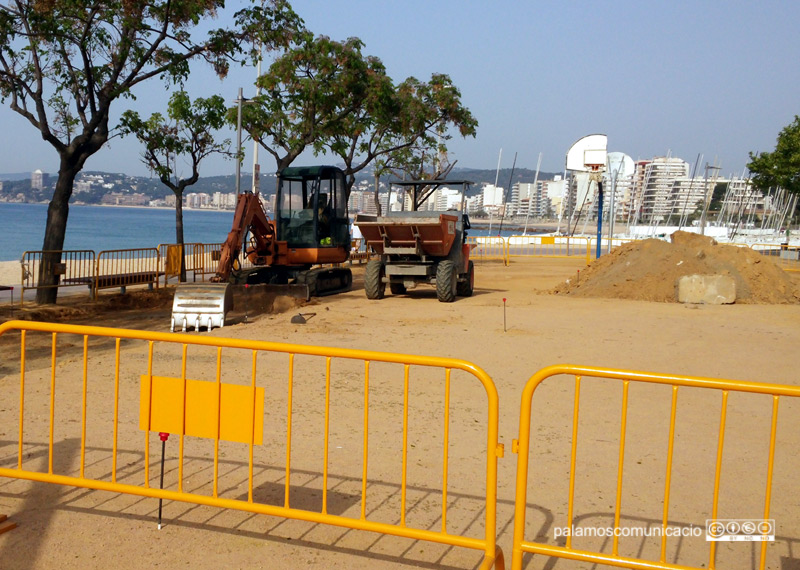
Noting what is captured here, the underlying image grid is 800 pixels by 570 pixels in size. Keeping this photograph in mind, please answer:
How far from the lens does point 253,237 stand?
18203 mm

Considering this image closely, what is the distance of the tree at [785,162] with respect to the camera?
43.1 m

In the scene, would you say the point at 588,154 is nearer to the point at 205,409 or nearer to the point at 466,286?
the point at 466,286

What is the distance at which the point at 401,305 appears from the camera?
17438mm

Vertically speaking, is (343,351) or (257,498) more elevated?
(343,351)

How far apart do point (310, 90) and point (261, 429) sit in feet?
64.4

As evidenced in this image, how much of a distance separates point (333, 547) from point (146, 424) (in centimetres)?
140

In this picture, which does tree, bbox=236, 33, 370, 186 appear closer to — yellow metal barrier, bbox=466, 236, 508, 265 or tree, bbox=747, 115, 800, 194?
yellow metal barrier, bbox=466, 236, 508, 265

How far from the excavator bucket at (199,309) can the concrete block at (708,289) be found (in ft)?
36.5

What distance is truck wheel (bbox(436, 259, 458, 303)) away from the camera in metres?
17.6

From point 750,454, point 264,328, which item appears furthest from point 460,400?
point 264,328

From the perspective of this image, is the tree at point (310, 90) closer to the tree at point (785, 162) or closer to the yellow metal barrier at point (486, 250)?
the yellow metal barrier at point (486, 250)

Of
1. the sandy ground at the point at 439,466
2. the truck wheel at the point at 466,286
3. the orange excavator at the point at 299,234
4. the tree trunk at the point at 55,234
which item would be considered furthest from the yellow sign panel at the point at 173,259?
the sandy ground at the point at 439,466

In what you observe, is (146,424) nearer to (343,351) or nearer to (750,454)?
(343,351)

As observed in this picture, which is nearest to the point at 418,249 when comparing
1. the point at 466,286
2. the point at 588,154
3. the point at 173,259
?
the point at 466,286
